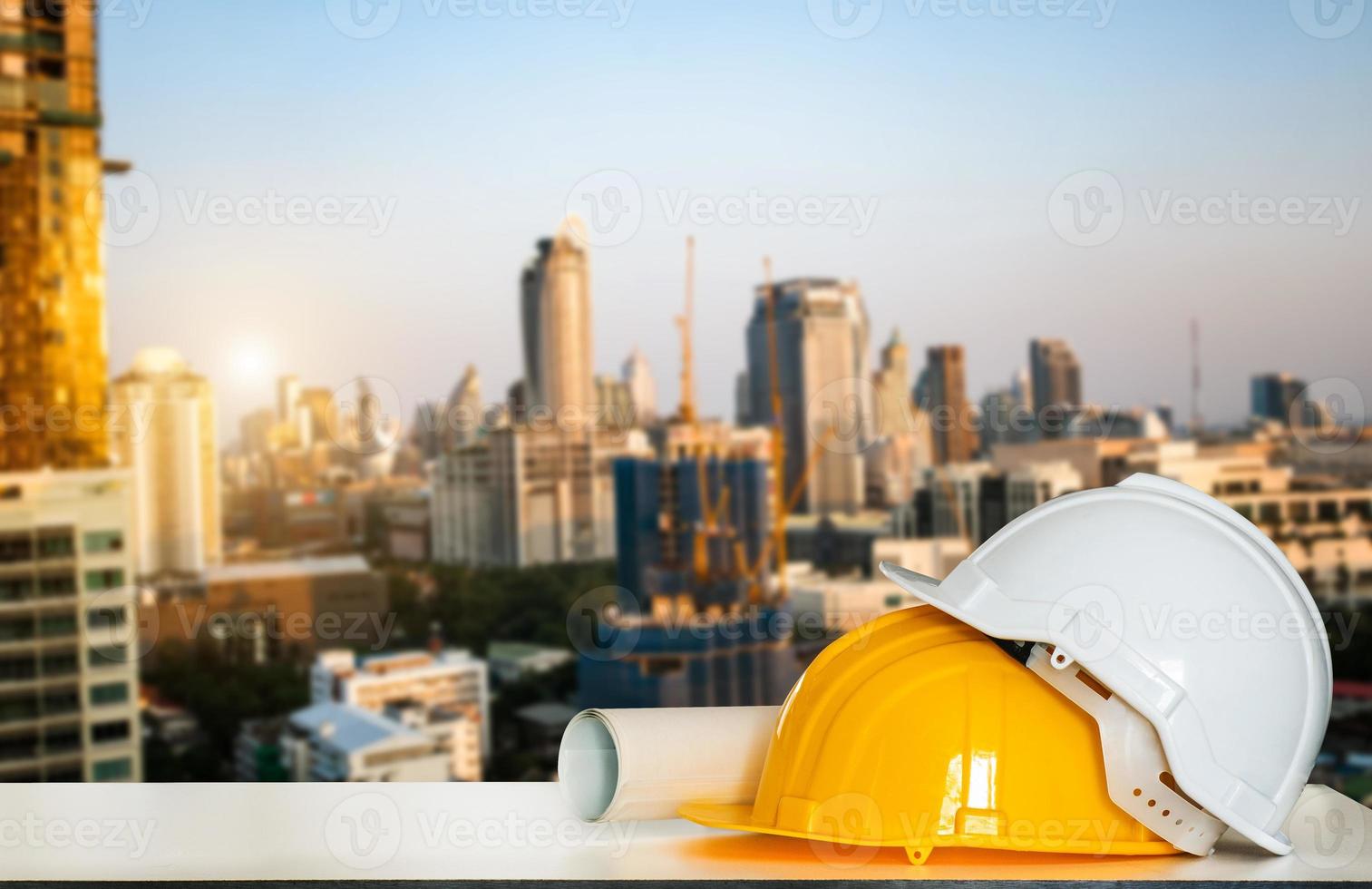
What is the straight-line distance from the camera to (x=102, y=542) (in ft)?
35.9

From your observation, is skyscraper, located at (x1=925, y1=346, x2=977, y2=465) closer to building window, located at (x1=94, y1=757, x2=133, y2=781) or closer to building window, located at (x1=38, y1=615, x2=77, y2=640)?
building window, located at (x1=38, y1=615, x2=77, y2=640)

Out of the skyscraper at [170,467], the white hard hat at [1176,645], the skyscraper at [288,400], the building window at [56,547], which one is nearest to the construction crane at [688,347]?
the skyscraper at [288,400]

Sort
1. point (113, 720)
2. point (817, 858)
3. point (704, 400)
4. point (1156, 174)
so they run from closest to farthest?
1. point (817, 858)
2. point (1156, 174)
3. point (113, 720)
4. point (704, 400)

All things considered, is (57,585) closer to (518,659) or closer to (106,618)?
(106,618)

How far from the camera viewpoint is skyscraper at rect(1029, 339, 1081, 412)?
1194cm

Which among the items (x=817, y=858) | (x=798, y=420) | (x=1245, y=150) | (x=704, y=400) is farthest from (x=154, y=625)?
(x=817, y=858)

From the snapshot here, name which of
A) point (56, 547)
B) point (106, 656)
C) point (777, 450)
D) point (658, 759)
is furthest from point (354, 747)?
point (658, 759)

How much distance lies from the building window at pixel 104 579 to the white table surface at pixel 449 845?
34.1 feet

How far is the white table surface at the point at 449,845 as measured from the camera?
1055 mm

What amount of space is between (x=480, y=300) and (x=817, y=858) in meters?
11.0

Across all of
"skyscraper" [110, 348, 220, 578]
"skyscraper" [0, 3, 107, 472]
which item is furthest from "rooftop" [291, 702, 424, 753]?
Answer: "skyscraper" [0, 3, 107, 472]

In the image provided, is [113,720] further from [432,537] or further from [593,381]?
[593,381]

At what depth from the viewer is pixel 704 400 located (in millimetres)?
12641

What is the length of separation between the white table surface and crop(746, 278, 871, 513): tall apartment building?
10864 millimetres
